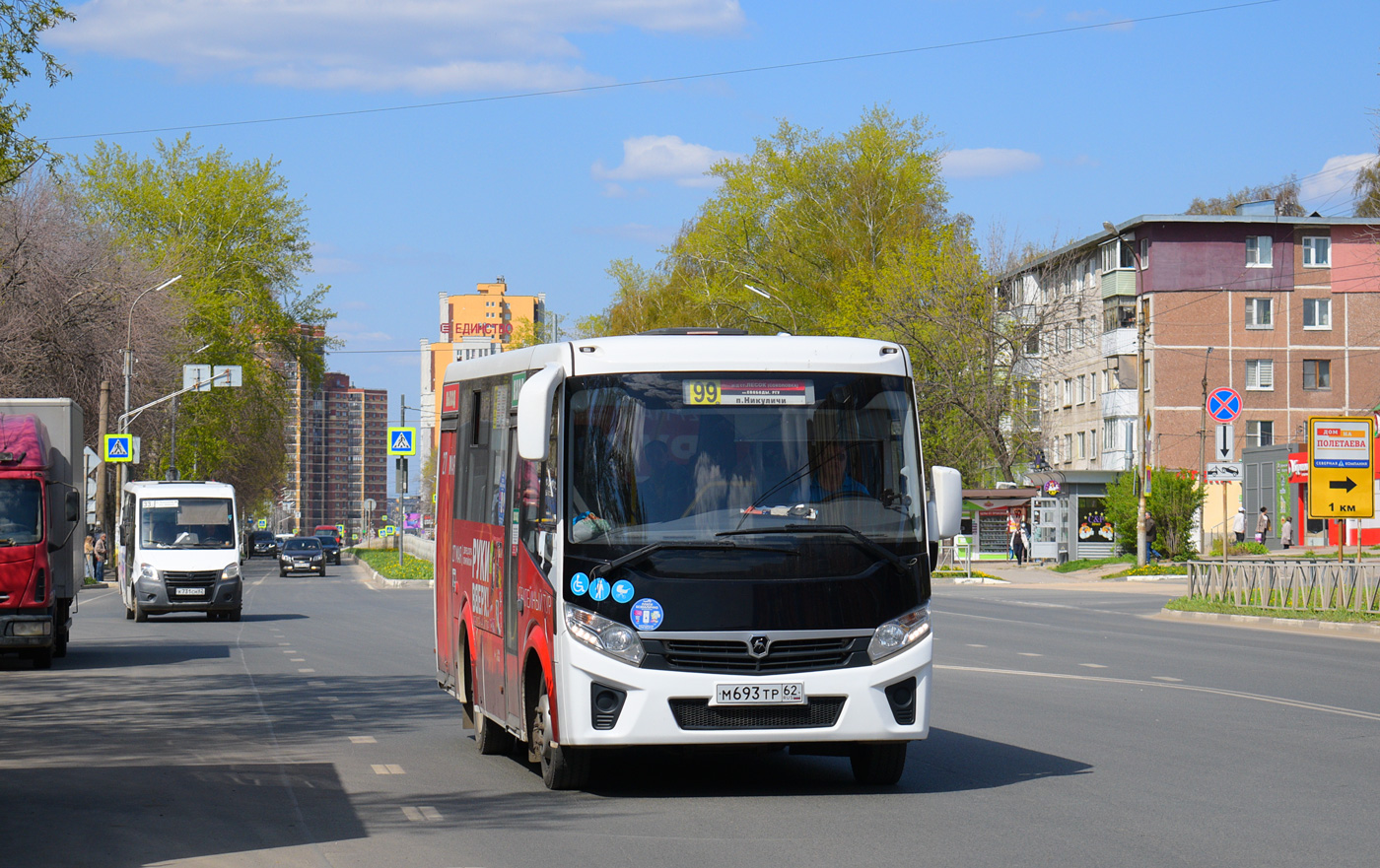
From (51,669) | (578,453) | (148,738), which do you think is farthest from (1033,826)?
(51,669)

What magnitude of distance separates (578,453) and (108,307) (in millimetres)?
49554

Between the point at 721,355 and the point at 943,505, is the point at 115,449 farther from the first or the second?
the point at 943,505

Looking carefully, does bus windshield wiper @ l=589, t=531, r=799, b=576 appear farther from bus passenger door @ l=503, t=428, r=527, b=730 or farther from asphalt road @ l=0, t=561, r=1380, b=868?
asphalt road @ l=0, t=561, r=1380, b=868

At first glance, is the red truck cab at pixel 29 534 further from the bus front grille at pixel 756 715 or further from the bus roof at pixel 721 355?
the bus front grille at pixel 756 715

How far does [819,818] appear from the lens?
8.88 m

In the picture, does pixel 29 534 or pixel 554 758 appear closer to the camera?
pixel 554 758

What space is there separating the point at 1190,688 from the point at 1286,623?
1237 centimetres

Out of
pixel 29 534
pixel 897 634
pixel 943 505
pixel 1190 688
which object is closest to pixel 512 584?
pixel 897 634

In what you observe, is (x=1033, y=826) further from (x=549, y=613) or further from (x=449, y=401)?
(x=449, y=401)

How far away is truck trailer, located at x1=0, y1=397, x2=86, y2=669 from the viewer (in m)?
19.1

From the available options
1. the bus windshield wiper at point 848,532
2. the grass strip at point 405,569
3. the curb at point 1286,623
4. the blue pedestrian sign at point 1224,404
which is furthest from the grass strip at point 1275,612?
the bus windshield wiper at point 848,532

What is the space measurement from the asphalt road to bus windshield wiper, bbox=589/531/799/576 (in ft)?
4.18

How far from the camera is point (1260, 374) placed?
7544cm

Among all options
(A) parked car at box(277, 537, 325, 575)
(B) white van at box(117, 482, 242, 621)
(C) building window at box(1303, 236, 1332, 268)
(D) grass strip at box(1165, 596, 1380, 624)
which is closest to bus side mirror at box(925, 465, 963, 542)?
(D) grass strip at box(1165, 596, 1380, 624)
